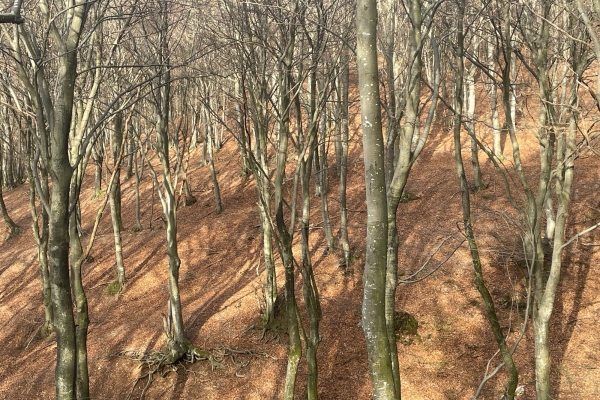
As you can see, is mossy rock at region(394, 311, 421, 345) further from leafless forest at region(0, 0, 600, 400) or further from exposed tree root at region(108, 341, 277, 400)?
exposed tree root at region(108, 341, 277, 400)

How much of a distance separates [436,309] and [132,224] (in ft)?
42.7

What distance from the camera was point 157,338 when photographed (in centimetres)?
1101

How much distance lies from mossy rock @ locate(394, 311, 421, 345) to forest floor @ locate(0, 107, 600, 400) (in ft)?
0.70

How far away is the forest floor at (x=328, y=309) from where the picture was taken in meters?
9.39

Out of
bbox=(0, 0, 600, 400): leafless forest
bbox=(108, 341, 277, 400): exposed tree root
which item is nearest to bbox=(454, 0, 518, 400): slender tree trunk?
bbox=(0, 0, 600, 400): leafless forest

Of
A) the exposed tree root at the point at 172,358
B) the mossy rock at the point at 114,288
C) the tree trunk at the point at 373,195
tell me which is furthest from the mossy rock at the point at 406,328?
the mossy rock at the point at 114,288

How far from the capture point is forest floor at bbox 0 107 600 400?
939 cm

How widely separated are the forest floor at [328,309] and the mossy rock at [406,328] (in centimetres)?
21

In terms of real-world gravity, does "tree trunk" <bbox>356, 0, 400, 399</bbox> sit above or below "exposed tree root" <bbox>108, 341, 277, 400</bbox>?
above

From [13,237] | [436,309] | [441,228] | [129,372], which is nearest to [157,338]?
[129,372]

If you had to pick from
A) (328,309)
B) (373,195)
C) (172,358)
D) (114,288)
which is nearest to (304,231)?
(328,309)

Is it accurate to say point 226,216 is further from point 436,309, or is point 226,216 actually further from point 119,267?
point 436,309

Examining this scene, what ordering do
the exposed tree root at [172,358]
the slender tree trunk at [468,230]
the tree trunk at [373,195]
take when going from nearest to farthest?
the tree trunk at [373,195] → the slender tree trunk at [468,230] → the exposed tree root at [172,358]

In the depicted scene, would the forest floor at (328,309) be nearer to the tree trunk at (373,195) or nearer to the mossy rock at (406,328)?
the mossy rock at (406,328)
